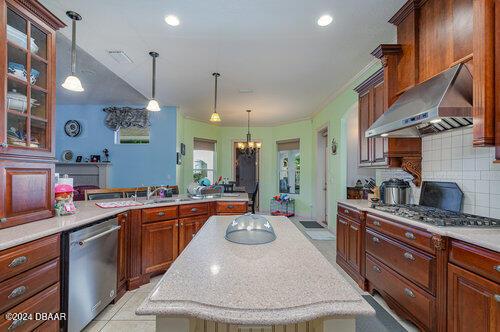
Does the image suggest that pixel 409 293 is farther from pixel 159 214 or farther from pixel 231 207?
pixel 159 214

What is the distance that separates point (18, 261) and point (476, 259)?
8.62 ft

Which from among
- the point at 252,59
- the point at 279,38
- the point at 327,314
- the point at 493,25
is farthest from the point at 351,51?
the point at 327,314

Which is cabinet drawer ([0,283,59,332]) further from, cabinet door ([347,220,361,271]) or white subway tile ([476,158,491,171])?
white subway tile ([476,158,491,171])

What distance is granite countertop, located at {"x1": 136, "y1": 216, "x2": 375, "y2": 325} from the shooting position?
2.04 ft

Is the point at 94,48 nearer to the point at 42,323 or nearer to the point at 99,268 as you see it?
the point at 99,268

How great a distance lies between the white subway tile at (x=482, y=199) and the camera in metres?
1.84

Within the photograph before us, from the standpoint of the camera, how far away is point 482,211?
1881mm

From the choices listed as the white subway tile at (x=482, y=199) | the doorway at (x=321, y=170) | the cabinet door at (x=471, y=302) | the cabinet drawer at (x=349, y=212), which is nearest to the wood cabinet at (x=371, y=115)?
the cabinet drawer at (x=349, y=212)

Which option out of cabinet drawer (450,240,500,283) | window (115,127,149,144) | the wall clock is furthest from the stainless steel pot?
the wall clock

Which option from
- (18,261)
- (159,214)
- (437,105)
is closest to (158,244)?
(159,214)

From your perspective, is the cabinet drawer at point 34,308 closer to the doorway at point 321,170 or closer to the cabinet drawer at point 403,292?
the cabinet drawer at point 403,292

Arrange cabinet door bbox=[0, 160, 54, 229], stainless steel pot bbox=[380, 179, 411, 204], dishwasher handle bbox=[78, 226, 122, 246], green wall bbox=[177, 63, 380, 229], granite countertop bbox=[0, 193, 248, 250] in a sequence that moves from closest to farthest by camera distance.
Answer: granite countertop bbox=[0, 193, 248, 250] → cabinet door bbox=[0, 160, 54, 229] → dishwasher handle bbox=[78, 226, 122, 246] → stainless steel pot bbox=[380, 179, 411, 204] → green wall bbox=[177, 63, 380, 229]

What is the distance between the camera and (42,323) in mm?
1479

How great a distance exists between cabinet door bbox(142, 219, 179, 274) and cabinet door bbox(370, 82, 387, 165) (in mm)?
2587
